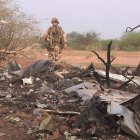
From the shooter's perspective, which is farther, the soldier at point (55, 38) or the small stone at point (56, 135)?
the soldier at point (55, 38)

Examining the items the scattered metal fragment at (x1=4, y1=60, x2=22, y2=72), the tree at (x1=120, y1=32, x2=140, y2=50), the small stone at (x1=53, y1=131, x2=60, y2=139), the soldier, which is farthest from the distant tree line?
the small stone at (x1=53, y1=131, x2=60, y2=139)

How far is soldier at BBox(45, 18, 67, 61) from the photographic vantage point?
10359mm

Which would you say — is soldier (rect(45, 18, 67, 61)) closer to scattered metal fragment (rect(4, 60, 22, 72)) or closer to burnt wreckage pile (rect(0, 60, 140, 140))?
scattered metal fragment (rect(4, 60, 22, 72))

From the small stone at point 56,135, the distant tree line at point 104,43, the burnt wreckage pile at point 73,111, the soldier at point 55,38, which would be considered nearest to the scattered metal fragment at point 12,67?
the burnt wreckage pile at point 73,111

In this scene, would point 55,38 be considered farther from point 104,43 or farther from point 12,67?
point 104,43

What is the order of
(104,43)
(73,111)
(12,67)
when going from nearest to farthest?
1. (73,111)
2. (12,67)
3. (104,43)

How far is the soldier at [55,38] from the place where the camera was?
Answer: 1036 cm

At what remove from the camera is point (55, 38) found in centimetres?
1037

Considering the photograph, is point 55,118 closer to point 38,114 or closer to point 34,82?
point 38,114

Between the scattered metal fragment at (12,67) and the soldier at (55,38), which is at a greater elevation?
the soldier at (55,38)

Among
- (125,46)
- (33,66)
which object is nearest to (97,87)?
(33,66)

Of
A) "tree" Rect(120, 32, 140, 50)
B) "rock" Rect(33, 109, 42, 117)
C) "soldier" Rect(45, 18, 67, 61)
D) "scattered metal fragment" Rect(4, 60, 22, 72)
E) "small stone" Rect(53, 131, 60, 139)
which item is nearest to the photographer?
"small stone" Rect(53, 131, 60, 139)

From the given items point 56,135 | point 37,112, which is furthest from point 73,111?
point 56,135

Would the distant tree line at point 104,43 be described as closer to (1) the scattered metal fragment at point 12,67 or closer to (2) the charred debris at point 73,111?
(1) the scattered metal fragment at point 12,67
